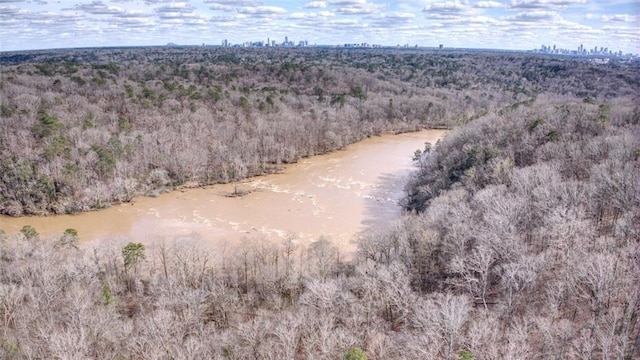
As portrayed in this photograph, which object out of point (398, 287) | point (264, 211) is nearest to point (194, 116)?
point (264, 211)

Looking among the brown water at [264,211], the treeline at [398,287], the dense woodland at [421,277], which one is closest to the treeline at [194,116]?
the dense woodland at [421,277]

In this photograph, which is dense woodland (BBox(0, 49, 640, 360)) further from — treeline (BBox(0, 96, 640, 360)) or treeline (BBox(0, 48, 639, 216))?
treeline (BBox(0, 48, 639, 216))

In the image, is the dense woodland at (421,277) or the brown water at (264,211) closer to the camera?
the dense woodland at (421,277)

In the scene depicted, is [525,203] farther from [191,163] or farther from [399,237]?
[191,163]

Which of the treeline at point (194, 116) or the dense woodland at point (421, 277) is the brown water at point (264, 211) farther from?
the dense woodland at point (421, 277)

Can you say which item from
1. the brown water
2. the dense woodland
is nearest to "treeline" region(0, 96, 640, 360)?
the dense woodland

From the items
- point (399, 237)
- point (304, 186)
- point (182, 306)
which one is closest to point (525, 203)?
point (399, 237)

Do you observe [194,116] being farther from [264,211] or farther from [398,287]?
[398,287]
